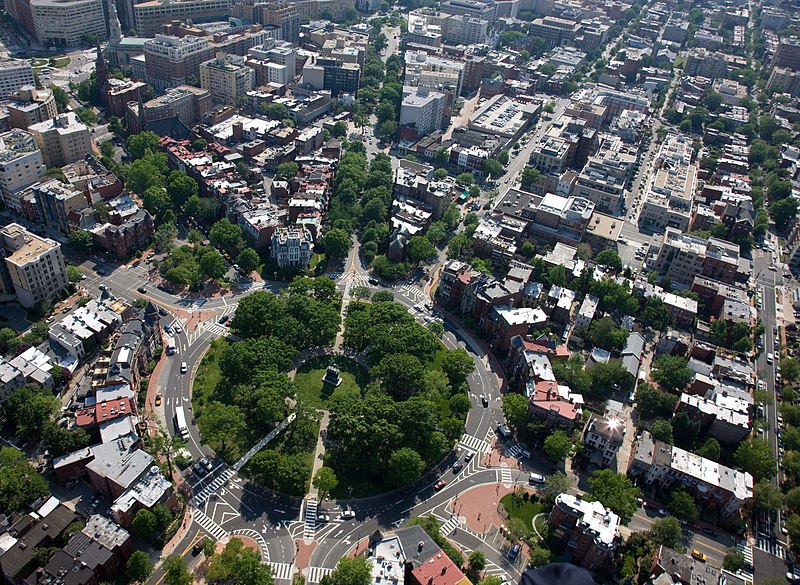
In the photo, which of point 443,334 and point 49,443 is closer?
point 49,443

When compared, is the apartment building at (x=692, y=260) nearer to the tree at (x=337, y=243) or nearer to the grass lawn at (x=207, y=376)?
the tree at (x=337, y=243)

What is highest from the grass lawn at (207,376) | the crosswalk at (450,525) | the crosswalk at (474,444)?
the grass lawn at (207,376)

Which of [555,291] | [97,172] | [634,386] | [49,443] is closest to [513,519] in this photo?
[634,386]

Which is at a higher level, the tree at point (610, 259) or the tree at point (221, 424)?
the tree at point (610, 259)

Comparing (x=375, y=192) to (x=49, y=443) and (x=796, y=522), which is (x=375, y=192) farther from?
A: (x=796, y=522)

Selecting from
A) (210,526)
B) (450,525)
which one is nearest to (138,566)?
(210,526)

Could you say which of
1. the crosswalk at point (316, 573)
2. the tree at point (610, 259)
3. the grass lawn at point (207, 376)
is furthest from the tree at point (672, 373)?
the grass lawn at point (207, 376)
